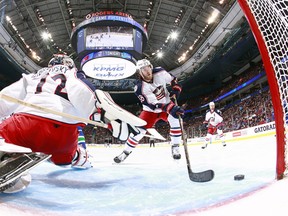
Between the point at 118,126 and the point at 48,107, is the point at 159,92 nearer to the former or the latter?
the point at 118,126

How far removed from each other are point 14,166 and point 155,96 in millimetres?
2644

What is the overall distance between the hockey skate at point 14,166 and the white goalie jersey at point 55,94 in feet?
1.24

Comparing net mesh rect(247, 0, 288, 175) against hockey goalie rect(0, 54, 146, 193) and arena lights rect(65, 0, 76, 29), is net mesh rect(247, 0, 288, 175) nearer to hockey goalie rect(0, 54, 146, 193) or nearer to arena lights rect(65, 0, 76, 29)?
hockey goalie rect(0, 54, 146, 193)

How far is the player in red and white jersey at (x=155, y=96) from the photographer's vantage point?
3607mm

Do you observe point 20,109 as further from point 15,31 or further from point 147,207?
point 15,31

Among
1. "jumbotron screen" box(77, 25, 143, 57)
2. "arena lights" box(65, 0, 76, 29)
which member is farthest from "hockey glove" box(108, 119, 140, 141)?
"arena lights" box(65, 0, 76, 29)

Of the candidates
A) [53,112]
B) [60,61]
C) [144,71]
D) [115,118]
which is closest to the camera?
[53,112]

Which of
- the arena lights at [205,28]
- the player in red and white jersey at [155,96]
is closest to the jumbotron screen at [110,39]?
the arena lights at [205,28]

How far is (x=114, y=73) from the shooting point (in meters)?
10.8

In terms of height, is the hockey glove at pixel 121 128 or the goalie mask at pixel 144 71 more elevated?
the goalie mask at pixel 144 71

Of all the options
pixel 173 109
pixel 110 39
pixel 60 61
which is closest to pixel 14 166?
pixel 60 61

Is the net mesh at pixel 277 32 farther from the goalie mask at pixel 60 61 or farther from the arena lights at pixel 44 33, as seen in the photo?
the arena lights at pixel 44 33

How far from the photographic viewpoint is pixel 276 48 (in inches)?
55.6

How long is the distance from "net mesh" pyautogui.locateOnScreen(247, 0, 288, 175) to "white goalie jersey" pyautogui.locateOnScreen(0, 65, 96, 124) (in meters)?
1.10
